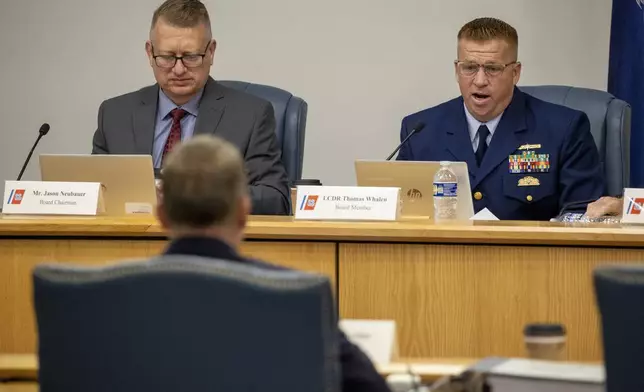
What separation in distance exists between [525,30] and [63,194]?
8.64 feet

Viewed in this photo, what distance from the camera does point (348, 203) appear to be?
3072mm

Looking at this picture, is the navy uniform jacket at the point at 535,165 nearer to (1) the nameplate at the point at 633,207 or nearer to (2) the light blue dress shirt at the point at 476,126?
(2) the light blue dress shirt at the point at 476,126

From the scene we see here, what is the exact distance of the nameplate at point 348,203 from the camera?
3.05 m

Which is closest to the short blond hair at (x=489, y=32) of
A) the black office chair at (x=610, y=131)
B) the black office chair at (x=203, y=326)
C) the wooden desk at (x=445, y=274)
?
the black office chair at (x=610, y=131)

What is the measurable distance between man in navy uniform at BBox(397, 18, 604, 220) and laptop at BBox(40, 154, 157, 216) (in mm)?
1323

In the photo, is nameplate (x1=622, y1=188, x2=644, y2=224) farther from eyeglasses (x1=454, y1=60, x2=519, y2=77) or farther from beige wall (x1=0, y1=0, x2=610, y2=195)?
beige wall (x1=0, y1=0, x2=610, y2=195)

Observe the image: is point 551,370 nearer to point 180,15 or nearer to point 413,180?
point 413,180

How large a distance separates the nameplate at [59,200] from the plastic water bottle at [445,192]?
40.9 inches

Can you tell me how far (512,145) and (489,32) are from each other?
1.44 feet

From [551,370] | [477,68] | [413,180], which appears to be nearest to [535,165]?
[477,68]

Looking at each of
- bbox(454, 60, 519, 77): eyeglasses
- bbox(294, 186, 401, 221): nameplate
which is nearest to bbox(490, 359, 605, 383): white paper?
bbox(294, 186, 401, 221): nameplate

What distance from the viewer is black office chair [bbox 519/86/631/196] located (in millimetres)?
4023

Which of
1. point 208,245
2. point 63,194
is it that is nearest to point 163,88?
point 63,194

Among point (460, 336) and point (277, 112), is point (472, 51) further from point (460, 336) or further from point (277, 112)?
point (460, 336)
